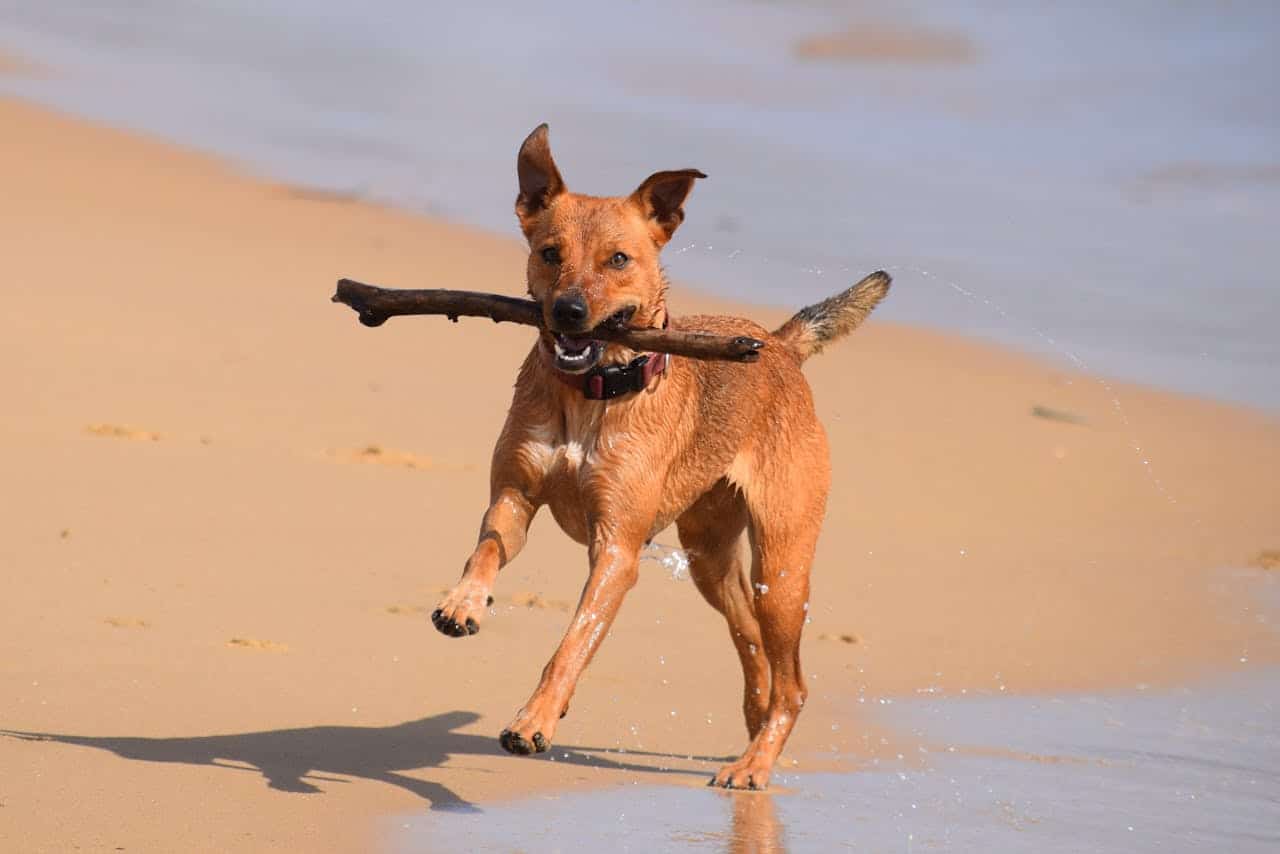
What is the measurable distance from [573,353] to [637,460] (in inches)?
18.8

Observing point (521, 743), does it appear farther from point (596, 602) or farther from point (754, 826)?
point (754, 826)

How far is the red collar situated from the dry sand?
55.0 inches

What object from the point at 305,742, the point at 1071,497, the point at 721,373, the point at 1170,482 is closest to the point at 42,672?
the point at 305,742

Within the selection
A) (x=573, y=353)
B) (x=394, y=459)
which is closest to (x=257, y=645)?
(x=573, y=353)

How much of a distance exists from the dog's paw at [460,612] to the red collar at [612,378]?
88cm

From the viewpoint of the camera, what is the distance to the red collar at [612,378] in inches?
248

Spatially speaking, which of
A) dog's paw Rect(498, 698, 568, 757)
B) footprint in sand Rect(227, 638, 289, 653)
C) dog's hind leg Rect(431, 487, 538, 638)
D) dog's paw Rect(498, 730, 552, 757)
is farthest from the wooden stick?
footprint in sand Rect(227, 638, 289, 653)

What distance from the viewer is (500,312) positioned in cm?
616

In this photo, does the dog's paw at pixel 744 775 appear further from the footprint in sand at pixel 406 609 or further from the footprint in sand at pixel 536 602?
the footprint in sand at pixel 536 602

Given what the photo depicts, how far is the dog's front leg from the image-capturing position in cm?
560

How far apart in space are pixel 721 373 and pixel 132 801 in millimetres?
2855

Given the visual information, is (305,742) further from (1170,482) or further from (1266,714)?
(1170,482)

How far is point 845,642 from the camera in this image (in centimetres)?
952

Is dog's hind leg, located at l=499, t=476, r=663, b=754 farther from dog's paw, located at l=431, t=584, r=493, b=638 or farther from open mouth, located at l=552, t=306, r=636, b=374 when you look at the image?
open mouth, located at l=552, t=306, r=636, b=374
